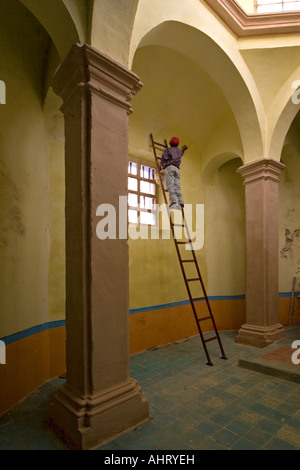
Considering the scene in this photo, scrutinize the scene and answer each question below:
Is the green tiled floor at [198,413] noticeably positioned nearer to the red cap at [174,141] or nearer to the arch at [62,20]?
the arch at [62,20]

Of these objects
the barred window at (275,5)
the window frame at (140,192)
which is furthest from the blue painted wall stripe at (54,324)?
the barred window at (275,5)

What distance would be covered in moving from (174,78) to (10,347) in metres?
5.42

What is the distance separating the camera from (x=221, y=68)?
482 centimetres

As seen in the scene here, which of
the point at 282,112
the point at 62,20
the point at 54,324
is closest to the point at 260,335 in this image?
the point at 54,324

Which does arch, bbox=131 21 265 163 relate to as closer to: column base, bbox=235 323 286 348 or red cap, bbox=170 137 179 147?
red cap, bbox=170 137 179 147

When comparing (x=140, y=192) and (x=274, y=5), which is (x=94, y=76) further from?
(x=274, y=5)

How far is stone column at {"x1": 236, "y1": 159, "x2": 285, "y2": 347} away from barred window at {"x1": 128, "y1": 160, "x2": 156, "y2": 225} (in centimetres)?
194

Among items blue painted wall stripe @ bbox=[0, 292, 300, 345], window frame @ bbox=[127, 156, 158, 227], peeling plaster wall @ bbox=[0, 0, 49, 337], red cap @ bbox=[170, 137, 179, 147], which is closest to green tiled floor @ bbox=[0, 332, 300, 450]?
blue painted wall stripe @ bbox=[0, 292, 300, 345]

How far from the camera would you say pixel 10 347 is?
10.4 feet

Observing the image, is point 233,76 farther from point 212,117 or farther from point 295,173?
point 295,173

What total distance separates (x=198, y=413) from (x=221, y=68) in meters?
5.28

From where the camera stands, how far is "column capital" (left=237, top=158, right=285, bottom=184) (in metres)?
5.35

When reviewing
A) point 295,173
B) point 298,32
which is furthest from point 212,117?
point 295,173

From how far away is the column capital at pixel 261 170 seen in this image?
535cm
